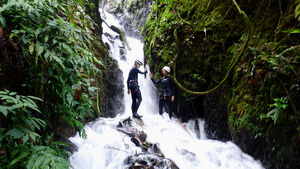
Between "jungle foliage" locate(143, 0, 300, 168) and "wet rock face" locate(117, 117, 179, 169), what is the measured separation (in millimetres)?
1920

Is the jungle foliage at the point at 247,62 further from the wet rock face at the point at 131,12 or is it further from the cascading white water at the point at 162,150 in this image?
the wet rock face at the point at 131,12

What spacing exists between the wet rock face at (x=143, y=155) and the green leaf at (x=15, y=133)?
228 centimetres

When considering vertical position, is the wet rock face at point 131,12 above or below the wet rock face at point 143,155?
above

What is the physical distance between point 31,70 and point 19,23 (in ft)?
1.58

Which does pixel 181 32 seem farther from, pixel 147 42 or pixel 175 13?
pixel 147 42

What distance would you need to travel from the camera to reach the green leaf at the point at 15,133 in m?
1.33

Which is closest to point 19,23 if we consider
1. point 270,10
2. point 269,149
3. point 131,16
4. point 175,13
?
point 269,149

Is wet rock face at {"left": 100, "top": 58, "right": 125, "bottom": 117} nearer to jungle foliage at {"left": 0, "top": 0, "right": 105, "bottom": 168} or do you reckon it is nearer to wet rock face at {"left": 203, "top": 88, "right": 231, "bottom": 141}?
wet rock face at {"left": 203, "top": 88, "right": 231, "bottom": 141}

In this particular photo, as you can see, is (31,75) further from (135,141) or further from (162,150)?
(162,150)

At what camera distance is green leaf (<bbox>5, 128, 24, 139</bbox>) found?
4.37 feet

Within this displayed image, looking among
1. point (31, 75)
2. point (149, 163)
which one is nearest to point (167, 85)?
point (149, 163)

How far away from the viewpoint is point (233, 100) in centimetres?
426

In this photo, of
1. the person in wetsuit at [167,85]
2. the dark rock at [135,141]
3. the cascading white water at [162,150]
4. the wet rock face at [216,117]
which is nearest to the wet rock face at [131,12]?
the person in wetsuit at [167,85]

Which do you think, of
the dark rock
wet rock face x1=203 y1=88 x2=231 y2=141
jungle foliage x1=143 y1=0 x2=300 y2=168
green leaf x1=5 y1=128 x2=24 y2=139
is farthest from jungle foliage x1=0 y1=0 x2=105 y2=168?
wet rock face x1=203 y1=88 x2=231 y2=141
